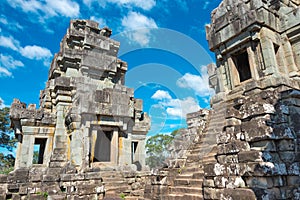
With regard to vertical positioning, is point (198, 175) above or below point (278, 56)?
below

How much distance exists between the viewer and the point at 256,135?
464 cm

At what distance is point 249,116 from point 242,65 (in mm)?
4937

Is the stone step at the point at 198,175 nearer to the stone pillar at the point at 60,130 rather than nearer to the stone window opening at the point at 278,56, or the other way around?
the stone window opening at the point at 278,56

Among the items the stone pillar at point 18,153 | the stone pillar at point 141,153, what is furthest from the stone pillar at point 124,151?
the stone pillar at point 18,153

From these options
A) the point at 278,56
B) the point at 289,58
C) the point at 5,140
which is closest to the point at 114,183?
the point at 278,56

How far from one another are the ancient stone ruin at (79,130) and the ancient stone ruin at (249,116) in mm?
3014

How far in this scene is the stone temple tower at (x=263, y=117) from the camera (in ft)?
14.0

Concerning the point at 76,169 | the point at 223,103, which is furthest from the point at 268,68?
the point at 76,169

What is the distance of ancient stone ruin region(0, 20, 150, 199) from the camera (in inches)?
366

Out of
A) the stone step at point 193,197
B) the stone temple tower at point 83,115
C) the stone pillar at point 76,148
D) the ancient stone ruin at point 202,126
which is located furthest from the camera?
the stone temple tower at point 83,115

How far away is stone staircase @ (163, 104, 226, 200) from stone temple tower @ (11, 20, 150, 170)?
391 centimetres

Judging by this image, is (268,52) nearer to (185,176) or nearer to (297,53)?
(297,53)

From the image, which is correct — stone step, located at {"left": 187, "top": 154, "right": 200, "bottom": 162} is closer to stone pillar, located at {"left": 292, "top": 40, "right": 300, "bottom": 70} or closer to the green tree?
stone pillar, located at {"left": 292, "top": 40, "right": 300, "bottom": 70}

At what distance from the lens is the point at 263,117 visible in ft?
15.7
